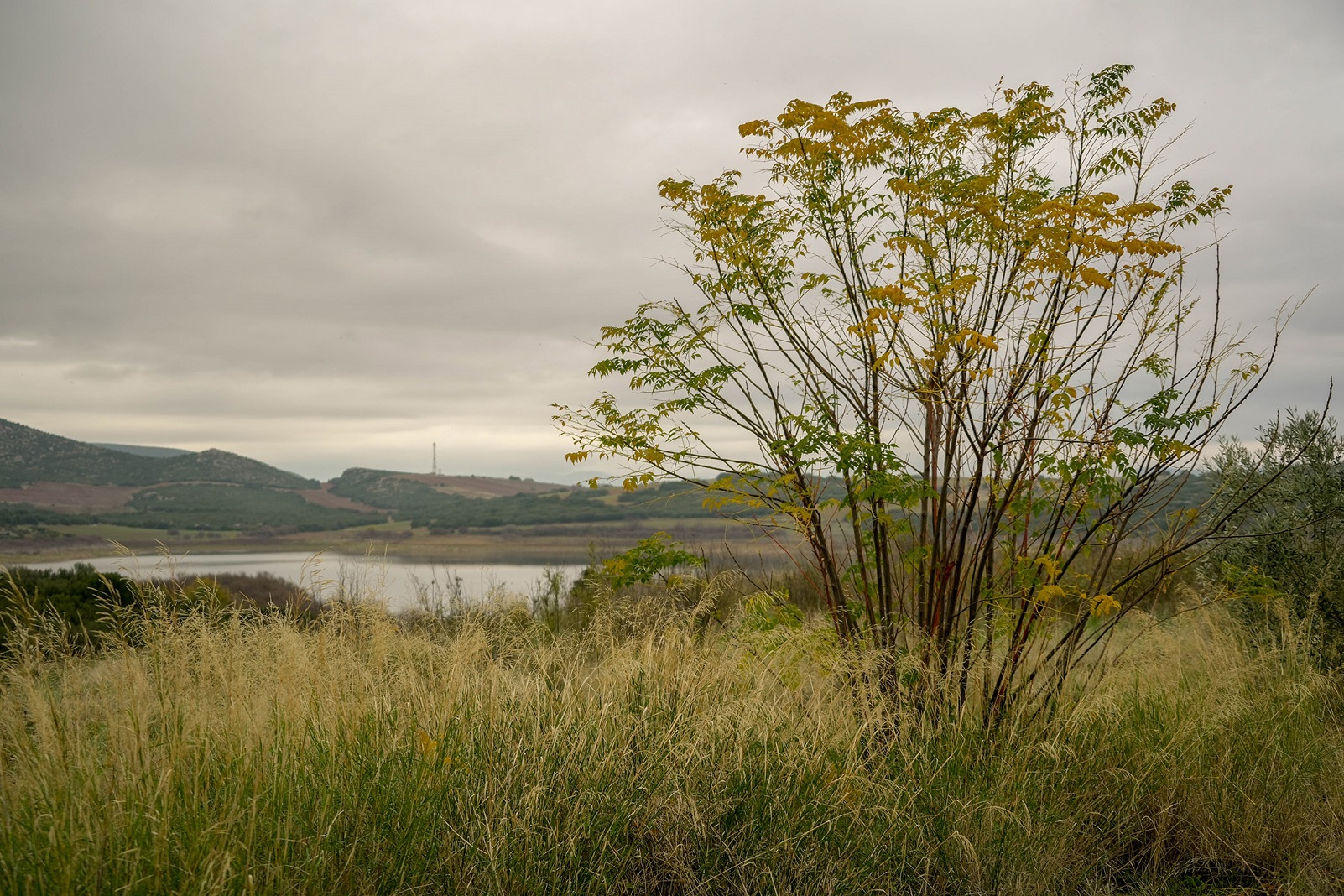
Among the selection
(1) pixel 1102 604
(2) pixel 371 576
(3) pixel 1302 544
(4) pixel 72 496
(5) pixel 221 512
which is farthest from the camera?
(5) pixel 221 512

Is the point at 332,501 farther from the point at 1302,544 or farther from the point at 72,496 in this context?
the point at 1302,544

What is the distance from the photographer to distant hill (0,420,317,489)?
93.1 feet

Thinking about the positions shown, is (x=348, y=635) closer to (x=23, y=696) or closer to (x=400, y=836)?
(x=23, y=696)

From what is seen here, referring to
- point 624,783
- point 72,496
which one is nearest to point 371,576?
point 624,783

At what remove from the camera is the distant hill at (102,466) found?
28375mm

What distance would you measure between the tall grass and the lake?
0.99 feet

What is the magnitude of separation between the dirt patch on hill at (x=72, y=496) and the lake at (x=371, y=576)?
42.7 feet

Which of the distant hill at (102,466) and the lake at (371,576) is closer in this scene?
the lake at (371,576)

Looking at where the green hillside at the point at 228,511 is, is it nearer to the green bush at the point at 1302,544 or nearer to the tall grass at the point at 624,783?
the tall grass at the point at 624,783

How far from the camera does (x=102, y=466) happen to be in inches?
1383

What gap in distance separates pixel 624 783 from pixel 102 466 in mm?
40152

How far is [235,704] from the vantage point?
10.9ft

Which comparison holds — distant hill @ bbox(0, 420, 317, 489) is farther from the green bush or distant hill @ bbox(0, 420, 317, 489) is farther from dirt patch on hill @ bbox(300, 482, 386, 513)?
the green bush

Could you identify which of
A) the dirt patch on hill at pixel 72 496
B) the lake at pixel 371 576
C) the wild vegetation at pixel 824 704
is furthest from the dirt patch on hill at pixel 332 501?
the wild vegetation at pixel 824 704
